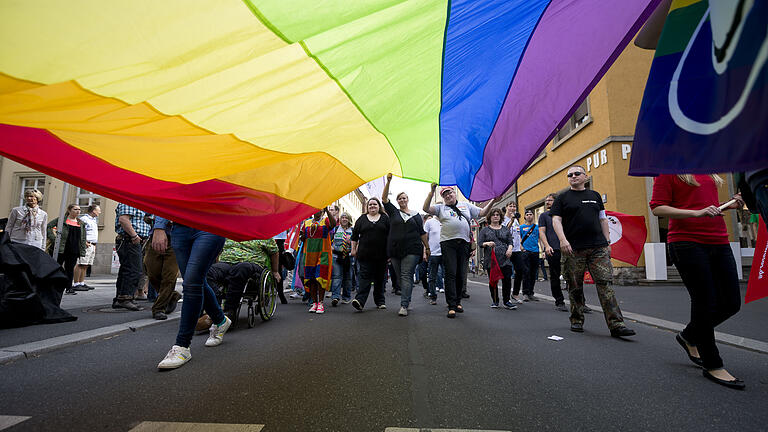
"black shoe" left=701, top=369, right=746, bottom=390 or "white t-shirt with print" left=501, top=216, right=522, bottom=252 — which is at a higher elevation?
"white t-shirt with print" left=501, top=216, right=522, bottom=252

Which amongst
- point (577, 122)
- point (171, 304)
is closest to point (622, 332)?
point (171, 304)

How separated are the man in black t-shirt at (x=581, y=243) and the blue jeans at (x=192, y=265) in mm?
3691

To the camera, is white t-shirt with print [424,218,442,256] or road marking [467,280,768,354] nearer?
road marking [467,280,768,354]

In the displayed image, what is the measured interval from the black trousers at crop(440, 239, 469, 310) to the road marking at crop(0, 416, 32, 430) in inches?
186

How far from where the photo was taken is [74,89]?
1.61 meters

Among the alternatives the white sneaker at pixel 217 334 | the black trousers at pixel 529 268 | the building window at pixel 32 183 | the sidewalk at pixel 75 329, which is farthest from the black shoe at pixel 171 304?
the building window at pixel 32 183

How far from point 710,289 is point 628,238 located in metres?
5.22

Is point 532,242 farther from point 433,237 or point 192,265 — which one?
point 192,265

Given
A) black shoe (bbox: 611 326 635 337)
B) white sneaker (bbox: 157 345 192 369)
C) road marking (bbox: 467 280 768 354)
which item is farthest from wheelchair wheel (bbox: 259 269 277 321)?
road marking (bbox: 467 280 768 354)

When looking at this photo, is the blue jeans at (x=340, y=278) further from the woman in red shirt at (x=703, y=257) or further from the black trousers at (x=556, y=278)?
the woman in red shirt at (x=703, y=257)

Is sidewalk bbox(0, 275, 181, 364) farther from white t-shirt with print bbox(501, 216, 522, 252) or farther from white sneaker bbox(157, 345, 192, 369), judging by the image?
white t-shirt with print bbox(501, 216, 522, 252)

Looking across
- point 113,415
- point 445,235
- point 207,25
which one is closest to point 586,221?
point 445,235

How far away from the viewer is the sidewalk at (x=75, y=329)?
3470mm

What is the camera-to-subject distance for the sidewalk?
3470 millimetres
